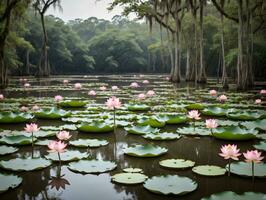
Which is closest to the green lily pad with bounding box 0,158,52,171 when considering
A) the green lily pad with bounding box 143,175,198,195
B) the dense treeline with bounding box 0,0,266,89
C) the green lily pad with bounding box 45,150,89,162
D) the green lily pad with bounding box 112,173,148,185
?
the green lily pad with bounding box 45,150,89,162

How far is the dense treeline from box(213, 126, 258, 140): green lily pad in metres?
11.1

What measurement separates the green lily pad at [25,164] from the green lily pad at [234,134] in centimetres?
255

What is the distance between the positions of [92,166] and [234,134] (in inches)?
89.4

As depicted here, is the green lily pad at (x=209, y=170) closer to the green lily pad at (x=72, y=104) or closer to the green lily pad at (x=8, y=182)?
the green lily pad at (x=8, y=182)

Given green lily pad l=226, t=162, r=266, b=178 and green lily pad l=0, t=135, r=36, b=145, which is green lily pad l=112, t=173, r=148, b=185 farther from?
green lily pad l=0, t=135, r=36, b=145

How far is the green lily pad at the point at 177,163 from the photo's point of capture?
11.7ft

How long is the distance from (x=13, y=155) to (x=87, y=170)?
119 centimetres

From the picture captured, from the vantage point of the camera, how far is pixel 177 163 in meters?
3.67

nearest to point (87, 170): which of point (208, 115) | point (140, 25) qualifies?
point (208, 115)

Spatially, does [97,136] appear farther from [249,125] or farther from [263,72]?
[263,72]

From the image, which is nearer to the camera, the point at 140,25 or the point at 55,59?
the point at 55,59

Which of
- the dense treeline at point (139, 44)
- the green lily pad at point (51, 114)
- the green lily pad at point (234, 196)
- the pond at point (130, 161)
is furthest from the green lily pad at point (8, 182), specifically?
the dense treeline at point (139, 44)

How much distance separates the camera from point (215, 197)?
2555 mm

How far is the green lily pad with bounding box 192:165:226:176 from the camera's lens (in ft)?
11.0
